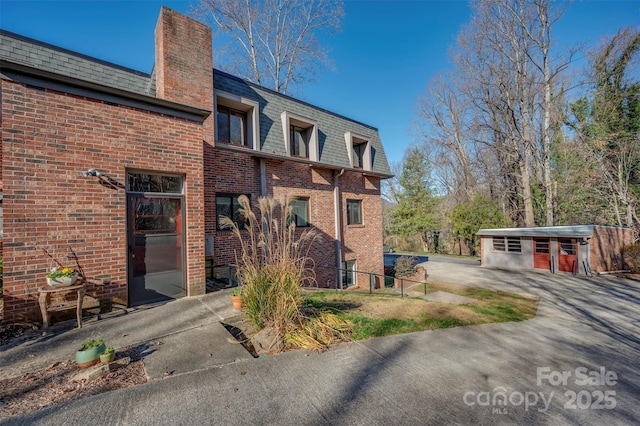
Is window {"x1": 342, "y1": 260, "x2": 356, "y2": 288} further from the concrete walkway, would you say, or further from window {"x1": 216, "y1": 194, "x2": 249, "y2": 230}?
the concrete walkway

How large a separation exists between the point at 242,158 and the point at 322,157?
3.65 m

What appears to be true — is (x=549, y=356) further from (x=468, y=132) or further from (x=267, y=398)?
(x=468, y=132)

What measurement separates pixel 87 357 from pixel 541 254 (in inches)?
774

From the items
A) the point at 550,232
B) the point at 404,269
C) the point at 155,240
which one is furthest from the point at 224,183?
the point at 550,232

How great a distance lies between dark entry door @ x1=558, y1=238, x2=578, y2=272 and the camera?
45.4 ft

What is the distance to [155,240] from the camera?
5.64 metres

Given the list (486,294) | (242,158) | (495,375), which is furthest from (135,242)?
(486,294)

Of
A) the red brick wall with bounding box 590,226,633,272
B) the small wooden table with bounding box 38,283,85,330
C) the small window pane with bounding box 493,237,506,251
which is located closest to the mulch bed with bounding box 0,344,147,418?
the small wooden table with bounding box 38,283,85,330

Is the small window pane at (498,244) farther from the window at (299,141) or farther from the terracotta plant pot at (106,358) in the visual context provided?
the terracotta plant pot at (106,358)

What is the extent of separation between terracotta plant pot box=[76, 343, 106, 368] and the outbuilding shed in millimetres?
18858

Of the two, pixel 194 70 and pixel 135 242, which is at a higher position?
pixel 194 70

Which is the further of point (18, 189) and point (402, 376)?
point (18, 189)

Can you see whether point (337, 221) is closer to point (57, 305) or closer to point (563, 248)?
point (57, 305)

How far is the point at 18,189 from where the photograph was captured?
4219 millimetres
